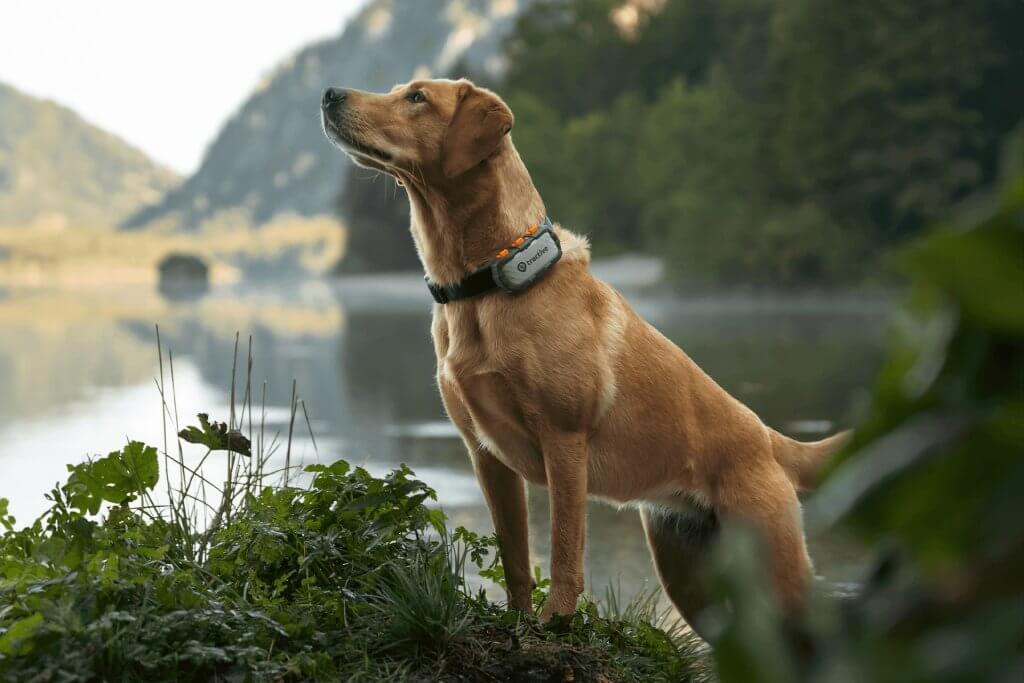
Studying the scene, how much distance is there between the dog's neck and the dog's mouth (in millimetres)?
127

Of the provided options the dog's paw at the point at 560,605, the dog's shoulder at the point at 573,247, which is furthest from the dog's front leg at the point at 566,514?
the dog's shoulder at the point at 573,247

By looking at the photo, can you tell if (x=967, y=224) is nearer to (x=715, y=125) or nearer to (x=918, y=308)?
(x=918, y=308)

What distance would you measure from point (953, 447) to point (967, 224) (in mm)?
122

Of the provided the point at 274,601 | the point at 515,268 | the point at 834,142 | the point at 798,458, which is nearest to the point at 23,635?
the point at 274,601

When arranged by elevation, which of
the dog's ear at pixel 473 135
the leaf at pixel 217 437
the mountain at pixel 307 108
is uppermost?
the mountain at pixel 307 108

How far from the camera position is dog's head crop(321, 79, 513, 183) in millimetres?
3934

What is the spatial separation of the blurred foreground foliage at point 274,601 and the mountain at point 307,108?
13193cm

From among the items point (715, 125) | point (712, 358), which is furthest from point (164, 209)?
point (712, 358)

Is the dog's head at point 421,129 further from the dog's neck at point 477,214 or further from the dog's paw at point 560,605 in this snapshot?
the dog's paw at point 560,605

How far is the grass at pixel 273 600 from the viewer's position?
305cm

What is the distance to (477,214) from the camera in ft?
13.0

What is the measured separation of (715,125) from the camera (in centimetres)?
5144

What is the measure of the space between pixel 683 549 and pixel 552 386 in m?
0.78

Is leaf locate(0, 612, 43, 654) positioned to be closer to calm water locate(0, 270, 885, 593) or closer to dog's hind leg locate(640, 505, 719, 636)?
calm water locate(0, 270, 885, 593)
